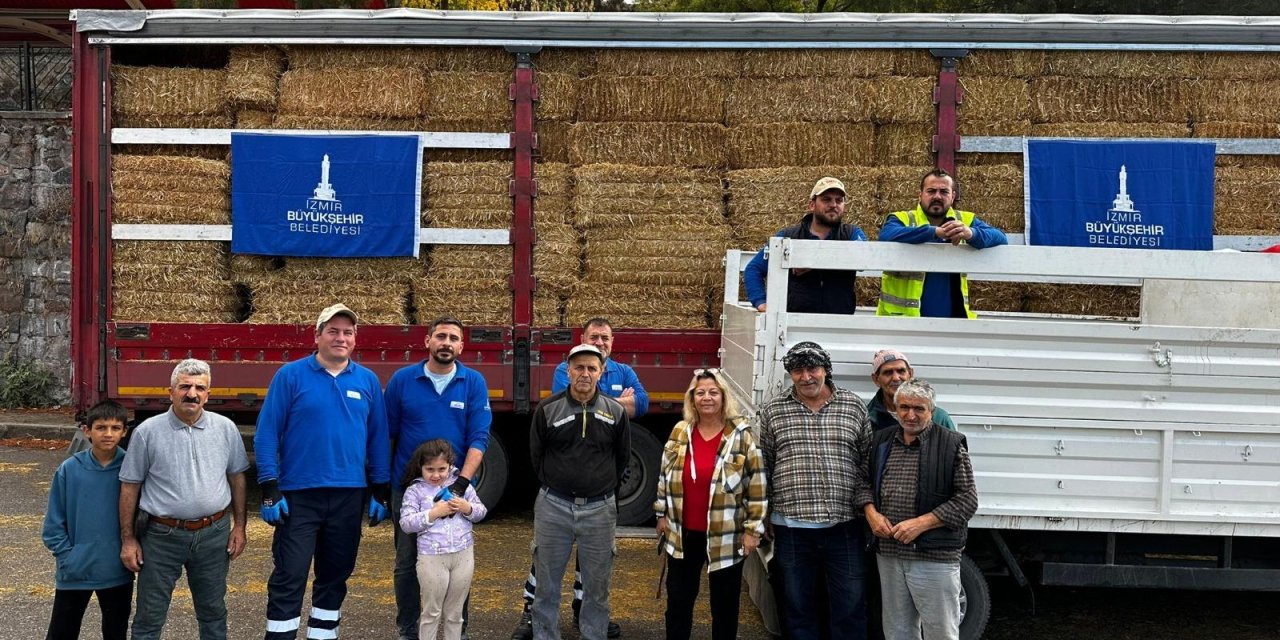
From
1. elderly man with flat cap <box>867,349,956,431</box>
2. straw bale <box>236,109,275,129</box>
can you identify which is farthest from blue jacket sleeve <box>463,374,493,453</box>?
straw bale <box>236,109,275,129</box>

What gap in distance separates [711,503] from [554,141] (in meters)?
4.03

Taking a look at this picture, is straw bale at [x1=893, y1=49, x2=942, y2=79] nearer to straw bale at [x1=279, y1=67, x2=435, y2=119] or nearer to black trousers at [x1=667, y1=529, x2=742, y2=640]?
straw bale at [x1=279, y1=67, x2=435, y2=119]

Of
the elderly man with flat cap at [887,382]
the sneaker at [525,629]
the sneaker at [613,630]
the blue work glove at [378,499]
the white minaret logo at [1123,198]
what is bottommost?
the sneaker at [613,630]

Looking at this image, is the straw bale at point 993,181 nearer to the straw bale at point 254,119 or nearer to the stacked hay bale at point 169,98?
the straw bale at point 254,119

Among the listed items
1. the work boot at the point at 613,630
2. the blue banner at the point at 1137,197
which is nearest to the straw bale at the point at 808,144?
the blue banner at the point at 1137,197

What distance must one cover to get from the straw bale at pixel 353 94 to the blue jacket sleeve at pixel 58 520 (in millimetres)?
4154

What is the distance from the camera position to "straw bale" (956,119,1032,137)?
8203 millimetres

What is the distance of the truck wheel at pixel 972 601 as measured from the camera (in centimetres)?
543

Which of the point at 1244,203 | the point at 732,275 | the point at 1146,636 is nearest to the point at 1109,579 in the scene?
the point at 1146,636

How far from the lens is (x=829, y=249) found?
18.0 feet

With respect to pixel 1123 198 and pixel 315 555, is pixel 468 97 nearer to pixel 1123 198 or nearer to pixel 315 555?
pixel 315 555

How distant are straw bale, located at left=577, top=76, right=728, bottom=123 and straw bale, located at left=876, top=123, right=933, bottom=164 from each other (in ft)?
4.07

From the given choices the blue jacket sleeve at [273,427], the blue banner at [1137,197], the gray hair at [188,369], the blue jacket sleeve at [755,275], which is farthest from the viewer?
the blue banner at [1137,197]

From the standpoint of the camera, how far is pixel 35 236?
531 inches
